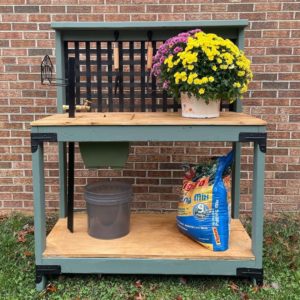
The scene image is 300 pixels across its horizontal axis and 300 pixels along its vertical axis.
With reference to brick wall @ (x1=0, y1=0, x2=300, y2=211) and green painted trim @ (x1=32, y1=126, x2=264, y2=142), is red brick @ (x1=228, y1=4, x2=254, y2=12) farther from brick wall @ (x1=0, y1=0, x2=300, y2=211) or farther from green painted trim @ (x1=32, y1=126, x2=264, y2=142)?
green painted trim @ (x1=32, y1=126, x2=264, y2=142)

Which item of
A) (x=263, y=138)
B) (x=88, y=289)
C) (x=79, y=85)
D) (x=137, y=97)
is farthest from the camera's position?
(x=137, y=97)

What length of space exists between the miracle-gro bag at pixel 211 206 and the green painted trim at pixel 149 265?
0.12 meters

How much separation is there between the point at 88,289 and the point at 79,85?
141 centimetres

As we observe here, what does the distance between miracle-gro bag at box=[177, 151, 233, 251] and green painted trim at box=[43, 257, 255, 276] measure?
0.12 meters

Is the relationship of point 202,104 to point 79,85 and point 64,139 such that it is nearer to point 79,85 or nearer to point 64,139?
point 64,139

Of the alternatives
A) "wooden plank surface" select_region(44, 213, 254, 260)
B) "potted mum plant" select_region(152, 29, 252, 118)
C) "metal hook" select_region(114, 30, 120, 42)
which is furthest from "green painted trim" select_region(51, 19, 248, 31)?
"wooden plank surface" select_region(44, 213, 254, 260)

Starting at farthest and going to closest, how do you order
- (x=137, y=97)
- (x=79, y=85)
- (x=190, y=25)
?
(x=137, y=97), (x=79, y=85), (x=190, y=25)

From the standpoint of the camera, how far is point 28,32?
3.28m

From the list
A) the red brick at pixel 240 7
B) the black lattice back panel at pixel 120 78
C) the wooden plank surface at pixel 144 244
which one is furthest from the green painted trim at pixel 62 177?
the red brick at pixel 240 7

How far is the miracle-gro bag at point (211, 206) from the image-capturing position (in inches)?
95.1

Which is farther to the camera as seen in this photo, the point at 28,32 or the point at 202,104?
the point at 28,32

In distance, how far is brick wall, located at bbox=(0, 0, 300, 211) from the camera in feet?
10.5

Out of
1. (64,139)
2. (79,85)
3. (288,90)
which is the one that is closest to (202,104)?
(64,139)

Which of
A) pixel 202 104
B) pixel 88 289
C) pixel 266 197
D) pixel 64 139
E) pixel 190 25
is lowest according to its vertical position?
pixel 88 289
